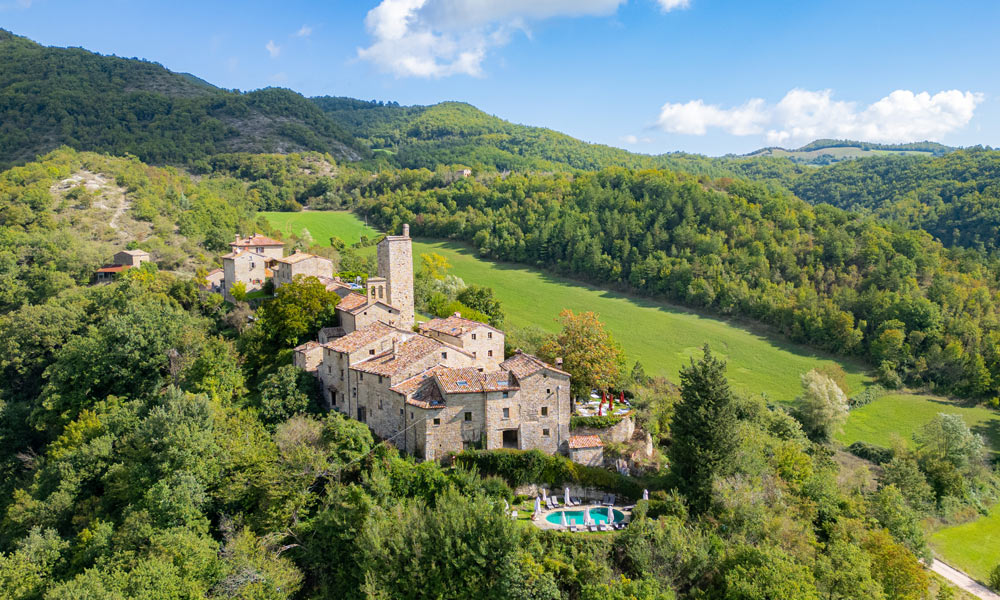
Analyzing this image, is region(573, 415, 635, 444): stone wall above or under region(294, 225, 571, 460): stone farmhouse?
under

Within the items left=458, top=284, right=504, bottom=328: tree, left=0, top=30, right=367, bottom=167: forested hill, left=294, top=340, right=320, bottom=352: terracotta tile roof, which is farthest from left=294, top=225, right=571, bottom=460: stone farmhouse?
left=0, top=30, right=367, bottom=167: forested hill

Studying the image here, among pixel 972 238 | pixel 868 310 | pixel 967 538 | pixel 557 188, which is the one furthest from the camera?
pixel 557 188

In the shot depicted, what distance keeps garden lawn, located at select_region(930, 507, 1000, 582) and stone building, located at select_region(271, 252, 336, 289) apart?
47.5 metres

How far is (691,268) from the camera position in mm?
86062

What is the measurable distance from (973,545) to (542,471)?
106 feet

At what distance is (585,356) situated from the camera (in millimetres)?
36094

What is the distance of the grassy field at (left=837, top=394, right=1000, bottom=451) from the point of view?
53575mm

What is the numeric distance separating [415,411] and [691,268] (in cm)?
6544

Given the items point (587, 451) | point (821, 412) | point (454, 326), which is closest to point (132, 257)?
point (454, 326)

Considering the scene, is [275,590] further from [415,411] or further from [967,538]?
[967,538]

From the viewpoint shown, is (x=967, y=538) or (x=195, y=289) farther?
(x=195, y=289)

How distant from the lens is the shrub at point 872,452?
48.7 metres

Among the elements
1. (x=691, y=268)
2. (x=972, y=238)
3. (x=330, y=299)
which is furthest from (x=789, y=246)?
(x=330, y=299)

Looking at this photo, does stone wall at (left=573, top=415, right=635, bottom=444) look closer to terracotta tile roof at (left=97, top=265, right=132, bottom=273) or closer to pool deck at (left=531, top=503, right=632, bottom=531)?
pool deck at (left=531, top=503, right=632, bottom=531)
